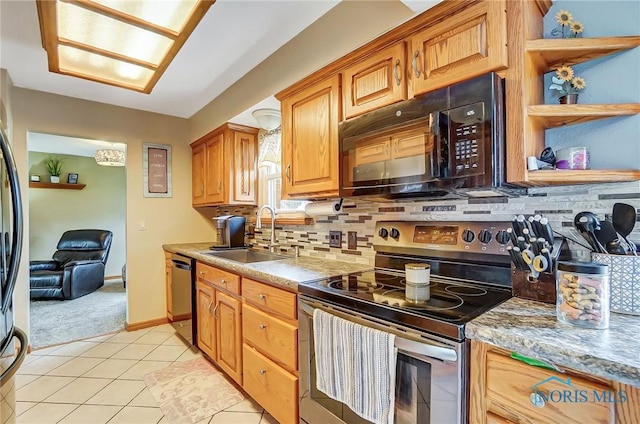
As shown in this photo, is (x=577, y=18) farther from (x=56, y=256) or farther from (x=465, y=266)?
(x=56, y=256)

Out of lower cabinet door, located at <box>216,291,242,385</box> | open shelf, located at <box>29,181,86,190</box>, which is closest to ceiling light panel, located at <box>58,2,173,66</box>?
lower cabinet door, located at <box>216,291,242,385</box>

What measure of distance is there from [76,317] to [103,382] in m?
1.96

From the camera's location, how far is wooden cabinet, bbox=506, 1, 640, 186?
103 centimetres

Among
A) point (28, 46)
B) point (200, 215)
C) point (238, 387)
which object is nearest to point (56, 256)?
point (200, 215)

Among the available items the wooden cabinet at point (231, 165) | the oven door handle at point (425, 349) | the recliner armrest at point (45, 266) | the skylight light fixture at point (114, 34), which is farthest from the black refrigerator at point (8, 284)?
the recliner armrest at point (45, 266)

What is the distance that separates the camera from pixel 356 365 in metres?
1.12

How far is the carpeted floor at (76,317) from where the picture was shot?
305cm

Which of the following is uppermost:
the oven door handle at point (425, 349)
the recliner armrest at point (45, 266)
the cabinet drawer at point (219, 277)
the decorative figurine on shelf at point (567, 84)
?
the decorative figurine on shelf at point (567, 84)

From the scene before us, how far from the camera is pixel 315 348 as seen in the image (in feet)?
4.31

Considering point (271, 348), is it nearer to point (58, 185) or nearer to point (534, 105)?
point (534, 105)

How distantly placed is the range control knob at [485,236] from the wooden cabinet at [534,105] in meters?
0.28

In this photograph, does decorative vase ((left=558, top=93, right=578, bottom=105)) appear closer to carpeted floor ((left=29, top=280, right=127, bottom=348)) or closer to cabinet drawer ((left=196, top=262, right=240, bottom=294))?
cabinet drawer ((left=196, top=262, right=240, bottom=294))

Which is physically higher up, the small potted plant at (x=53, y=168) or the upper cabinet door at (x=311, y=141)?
the small potted plant at (x=53, y=168)

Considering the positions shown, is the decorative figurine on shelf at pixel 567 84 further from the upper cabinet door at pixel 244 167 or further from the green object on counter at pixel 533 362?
the upper cabinet door at pixel 244 167
